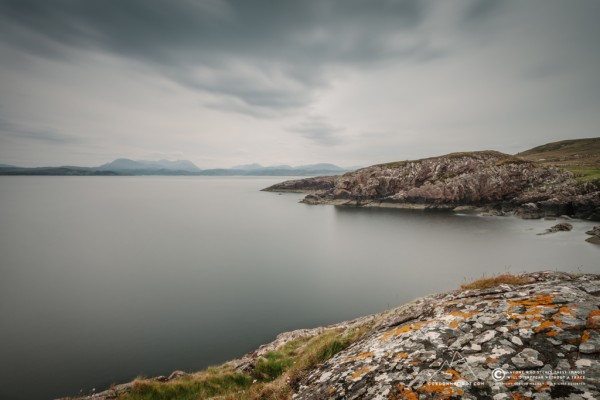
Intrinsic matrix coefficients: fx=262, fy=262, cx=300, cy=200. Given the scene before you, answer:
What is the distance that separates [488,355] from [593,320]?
1976 millimetres

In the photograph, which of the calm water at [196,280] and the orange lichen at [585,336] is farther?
the calm water at [196,280]

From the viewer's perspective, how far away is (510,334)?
5.47 metres

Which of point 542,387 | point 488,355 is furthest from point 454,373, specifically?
point 542,387

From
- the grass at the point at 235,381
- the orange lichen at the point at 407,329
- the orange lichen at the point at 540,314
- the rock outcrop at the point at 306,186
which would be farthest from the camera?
the rock outcrop at the point at 306,186

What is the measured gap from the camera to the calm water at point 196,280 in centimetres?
1944

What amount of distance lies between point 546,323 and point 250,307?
24538 mm

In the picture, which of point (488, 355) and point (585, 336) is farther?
point (488, 355)

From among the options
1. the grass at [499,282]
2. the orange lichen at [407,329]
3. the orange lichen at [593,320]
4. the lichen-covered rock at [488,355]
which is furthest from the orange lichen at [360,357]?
the grass at [499,282]

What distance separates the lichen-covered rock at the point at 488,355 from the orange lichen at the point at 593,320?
0.04 ft

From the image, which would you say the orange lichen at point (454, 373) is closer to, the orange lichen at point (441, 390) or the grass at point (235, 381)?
the orange lichen at point (441, 390)

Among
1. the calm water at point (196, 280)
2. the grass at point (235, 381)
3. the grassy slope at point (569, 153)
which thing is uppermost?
the grassy slope at point (569, 153)

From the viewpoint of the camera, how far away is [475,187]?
8481 cm

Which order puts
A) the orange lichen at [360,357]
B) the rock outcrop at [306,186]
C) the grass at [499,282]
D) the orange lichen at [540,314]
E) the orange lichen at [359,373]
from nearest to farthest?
the orange lichen at [540,314] < the orange lichen at [359,373] < the orange lichen at [360,357] < the grass at [499,282] < the rock outcrop at [306,186]

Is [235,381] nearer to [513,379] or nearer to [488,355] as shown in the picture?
[488,355]
